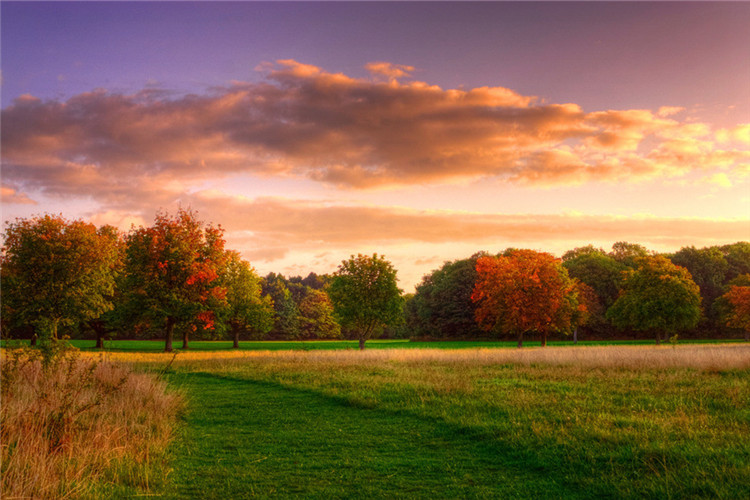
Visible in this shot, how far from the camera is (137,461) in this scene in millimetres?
8180

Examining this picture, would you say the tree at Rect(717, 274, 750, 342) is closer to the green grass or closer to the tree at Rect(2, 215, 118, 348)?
the green grass

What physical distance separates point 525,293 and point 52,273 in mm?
38261

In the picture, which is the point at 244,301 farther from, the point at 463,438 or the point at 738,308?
the point at 738,308

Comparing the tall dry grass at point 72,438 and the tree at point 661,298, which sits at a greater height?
the tree at point 661,298

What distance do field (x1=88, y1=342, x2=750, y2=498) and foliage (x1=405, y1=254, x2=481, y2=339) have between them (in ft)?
177

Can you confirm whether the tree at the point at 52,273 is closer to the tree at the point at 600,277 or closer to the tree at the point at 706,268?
the tree at the point at 600,277

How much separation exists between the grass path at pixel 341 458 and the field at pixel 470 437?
3cm

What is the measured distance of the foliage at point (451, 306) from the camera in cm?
7306

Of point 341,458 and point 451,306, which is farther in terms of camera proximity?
point 451,306

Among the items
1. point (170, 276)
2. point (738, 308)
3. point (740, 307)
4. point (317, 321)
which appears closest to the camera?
point (170, 276)

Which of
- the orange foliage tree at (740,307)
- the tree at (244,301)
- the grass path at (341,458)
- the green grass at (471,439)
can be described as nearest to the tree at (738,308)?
the orange foliage tree at (740,307)

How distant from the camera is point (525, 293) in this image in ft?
144

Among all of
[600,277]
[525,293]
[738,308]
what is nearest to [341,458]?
[525,293]

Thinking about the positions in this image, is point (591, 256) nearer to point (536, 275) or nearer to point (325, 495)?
point (536, 275)
